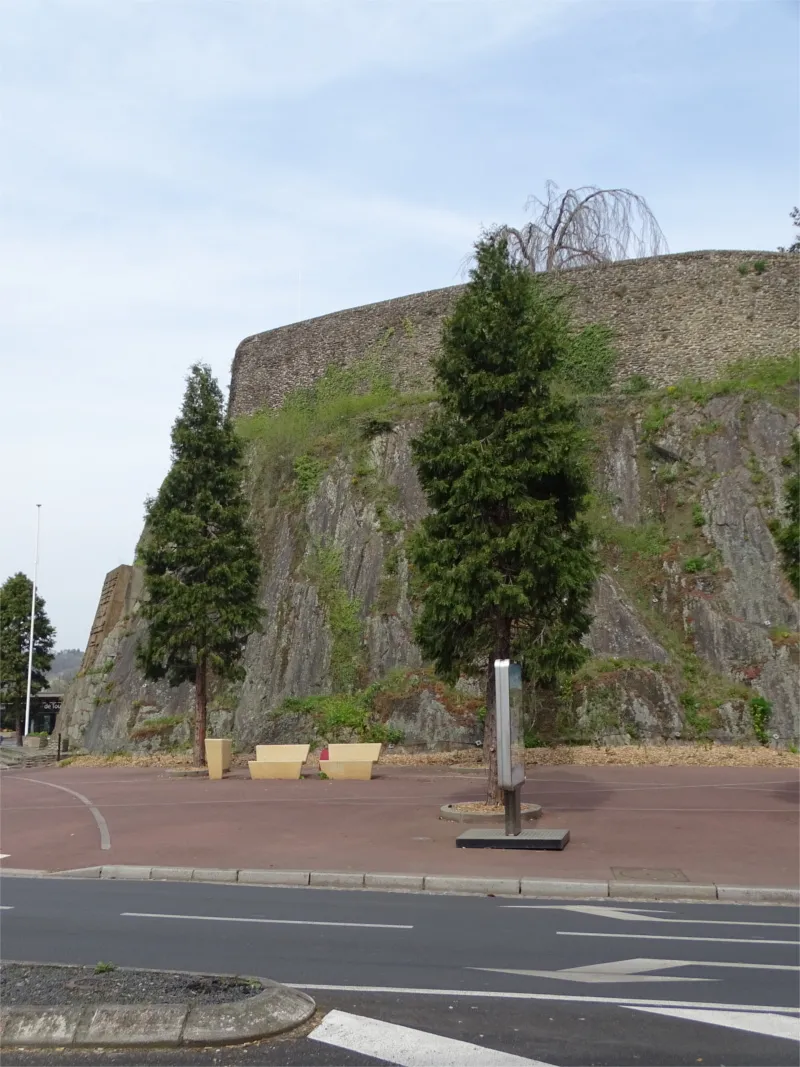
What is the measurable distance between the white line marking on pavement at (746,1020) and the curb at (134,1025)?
209 centimetres

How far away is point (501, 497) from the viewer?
14648mm

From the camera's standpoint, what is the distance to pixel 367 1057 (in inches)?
179

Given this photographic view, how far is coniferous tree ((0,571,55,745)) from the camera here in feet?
164

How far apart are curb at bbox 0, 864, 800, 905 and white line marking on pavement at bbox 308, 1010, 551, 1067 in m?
4.79

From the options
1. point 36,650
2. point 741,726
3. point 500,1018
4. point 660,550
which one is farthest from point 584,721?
point 36,650

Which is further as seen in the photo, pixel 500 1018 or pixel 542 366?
pixel 542 366

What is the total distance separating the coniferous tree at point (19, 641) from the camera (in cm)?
4994

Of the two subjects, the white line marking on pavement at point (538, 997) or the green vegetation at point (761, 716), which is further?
the green vegetation at point (761, 716)

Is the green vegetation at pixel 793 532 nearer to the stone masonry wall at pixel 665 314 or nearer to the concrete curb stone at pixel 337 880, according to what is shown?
the concrete curb stone at pixel 337 880

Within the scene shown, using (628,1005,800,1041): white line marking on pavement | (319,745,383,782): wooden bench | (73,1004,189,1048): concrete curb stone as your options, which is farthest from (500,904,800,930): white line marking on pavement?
(319,745,383,782): wooden bench

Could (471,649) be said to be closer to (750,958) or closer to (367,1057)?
(750,958)

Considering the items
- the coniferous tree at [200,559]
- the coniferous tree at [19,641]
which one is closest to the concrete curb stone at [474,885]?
the coniferous tree at [200,559]

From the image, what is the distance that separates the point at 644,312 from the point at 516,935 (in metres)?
28.0

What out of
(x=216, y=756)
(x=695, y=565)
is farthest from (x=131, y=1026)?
(x=695, y=565)
